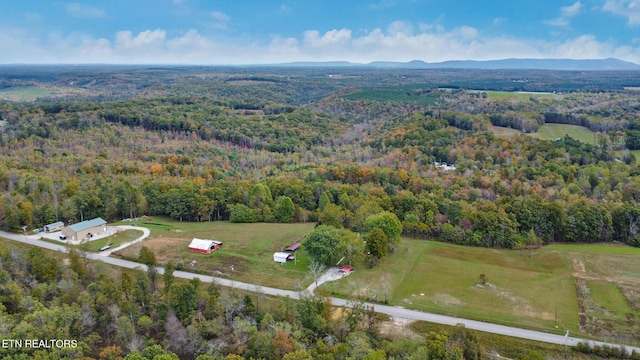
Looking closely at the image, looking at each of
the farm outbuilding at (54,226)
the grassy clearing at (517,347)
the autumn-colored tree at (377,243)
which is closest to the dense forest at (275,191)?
the autumn-colored tree at (377,243)

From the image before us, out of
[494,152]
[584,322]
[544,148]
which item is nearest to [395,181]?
[494,152]

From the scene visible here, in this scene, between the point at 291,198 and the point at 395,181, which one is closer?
the point at 291,198

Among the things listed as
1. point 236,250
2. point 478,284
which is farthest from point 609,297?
point 236,250

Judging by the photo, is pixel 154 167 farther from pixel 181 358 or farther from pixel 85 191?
pixel 181 358

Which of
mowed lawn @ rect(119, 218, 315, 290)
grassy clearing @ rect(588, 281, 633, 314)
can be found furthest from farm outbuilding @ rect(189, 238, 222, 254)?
grassy clearing @ rect(588, 281, 633, 314)

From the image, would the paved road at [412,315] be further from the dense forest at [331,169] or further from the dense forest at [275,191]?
the dense forest at [331,169]
